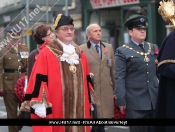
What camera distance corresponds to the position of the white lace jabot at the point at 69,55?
509 cm

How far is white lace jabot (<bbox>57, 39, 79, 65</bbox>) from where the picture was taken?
509cm

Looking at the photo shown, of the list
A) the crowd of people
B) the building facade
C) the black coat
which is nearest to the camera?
the black coat

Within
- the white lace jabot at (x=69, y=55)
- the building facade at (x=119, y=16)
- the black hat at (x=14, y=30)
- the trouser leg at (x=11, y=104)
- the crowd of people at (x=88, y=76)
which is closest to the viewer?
the crowd of people at (x=88, y=76)

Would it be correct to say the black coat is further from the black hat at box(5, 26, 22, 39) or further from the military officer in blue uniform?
the black hat at box(5, 26, 22, 39)

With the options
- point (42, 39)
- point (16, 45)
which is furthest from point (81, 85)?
point (16, 45)

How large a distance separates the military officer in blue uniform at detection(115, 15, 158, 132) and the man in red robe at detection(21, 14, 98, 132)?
0.69 m

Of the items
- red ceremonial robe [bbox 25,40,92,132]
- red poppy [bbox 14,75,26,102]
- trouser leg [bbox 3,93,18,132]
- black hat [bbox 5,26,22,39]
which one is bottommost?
trouser leg [bbox 3,93,18,132]

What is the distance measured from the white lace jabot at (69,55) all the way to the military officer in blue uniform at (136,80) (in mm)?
872

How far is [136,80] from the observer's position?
591 centimetres

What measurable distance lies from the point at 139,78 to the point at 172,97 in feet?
4.01

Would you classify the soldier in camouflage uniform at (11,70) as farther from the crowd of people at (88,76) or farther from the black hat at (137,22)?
the black hat at (137,22)

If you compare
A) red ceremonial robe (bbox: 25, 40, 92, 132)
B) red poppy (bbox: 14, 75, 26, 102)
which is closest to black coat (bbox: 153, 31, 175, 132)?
red ceremonial robe (bbox: 25, 40, 92, 132)

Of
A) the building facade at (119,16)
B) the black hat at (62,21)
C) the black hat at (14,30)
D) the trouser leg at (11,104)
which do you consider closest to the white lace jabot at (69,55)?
the black hat at (62,21)

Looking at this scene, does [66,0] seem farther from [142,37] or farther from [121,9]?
[121,9]
